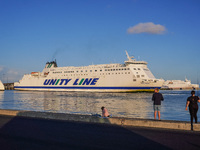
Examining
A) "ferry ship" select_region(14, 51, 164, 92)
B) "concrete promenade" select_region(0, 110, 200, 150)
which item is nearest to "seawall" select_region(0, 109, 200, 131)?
"concrete promenade" select_region(0, 110, 200, 150)

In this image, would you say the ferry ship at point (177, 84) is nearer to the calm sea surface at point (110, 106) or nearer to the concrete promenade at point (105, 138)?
the calm sea surface at point (110, 106)

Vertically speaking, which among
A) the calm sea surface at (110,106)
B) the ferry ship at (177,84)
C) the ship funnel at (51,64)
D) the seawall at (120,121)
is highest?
the ferry ship at (177,84)

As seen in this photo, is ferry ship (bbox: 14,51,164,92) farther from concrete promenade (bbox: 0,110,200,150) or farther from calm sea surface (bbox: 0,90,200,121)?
concrete promenade (bbox: 0,110,200,150)

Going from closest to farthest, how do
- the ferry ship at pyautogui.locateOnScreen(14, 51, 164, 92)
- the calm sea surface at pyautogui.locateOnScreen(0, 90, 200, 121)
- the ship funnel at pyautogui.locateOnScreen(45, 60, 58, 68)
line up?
1. the calm sea surface at pyautogui.locateOnScreen(0, 90, 200, 121)
2. the ferry ship at pyautogui.locateOnScreen(14, 51, 164, 92)
3. the ship funnel at pyautogui.locateOnScreen(45, 60, 58, 68)

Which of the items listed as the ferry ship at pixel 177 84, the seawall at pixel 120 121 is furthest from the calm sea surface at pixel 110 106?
the ferry ship at pixel 177 84

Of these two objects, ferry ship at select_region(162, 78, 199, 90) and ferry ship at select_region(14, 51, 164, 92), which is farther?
ferry ship at select_region(162, 78, 199, 90)

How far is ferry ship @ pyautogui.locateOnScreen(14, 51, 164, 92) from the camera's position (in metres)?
64.4

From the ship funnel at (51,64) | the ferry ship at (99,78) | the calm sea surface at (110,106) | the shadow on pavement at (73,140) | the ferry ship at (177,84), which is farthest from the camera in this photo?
the ferry ship at (177,84)

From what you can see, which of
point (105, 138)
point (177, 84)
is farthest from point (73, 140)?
point (177, 84)

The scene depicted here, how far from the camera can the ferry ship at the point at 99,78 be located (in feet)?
211

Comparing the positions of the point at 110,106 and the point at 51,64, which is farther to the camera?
the point at 51,64

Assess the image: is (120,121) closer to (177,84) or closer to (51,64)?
(51,64)

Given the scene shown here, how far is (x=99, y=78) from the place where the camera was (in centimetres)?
7031

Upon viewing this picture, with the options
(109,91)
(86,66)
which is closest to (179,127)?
(109,91)
